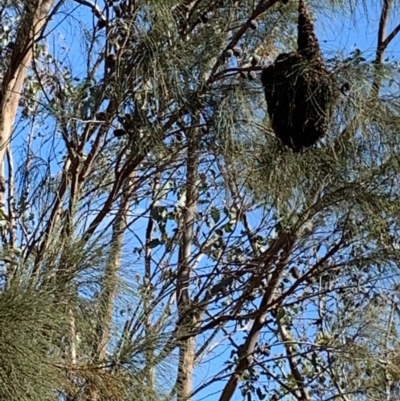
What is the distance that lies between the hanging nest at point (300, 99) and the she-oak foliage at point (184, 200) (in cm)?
5

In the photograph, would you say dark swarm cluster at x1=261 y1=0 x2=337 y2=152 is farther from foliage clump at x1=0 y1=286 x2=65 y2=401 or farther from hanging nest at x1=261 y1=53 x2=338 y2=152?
foliage clump at x1=0 y1=286 x2=65 y2=401

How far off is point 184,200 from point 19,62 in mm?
557

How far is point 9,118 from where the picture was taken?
6.09ft

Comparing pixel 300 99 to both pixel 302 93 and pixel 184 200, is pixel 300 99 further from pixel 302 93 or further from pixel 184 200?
pixel 184 200

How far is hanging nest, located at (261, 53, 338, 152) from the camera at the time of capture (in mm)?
1638

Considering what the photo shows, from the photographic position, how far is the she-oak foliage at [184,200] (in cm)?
153

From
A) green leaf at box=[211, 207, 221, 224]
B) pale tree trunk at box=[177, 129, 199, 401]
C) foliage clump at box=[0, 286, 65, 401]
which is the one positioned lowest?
foliage clump at box=[0, 286, 65, 401]

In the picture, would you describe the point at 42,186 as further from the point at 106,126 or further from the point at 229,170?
the point at 229,170

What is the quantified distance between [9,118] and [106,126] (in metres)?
0.21

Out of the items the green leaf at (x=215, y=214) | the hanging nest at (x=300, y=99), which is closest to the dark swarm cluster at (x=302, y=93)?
the hanging nest at (x=300, y=99)

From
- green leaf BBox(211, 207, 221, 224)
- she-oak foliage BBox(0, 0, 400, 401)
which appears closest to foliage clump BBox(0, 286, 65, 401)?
she-oak foliage BBox(0, 0, 400, 401)

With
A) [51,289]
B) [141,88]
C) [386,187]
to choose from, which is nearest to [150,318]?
[51,289]

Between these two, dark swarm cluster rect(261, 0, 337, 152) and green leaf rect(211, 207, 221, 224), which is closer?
dark swarm cluster rect(261, 0, 337, 152)

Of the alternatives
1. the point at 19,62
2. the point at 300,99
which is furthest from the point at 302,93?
the point at 19,62
